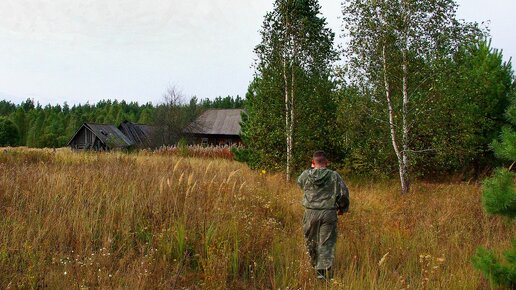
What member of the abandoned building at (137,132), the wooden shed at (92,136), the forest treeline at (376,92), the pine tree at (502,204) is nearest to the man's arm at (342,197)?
the pine tree at (502,204)

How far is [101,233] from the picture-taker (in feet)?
16.5

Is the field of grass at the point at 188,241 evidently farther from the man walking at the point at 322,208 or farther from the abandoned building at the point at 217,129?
the abandoned building at the point at 217,129

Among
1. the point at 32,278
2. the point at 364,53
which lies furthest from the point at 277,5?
the point at 32,278

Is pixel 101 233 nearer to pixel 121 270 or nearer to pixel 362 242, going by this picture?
pixel 121 270

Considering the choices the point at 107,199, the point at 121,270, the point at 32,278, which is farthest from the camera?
the point at 107,199

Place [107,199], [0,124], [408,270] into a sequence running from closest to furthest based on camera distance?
[408,270]
[107,199]
[0,124]

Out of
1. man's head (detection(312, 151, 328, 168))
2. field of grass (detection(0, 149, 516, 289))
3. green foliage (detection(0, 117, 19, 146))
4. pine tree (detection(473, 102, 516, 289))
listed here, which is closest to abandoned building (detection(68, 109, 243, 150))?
green foliage (detection(0, 117, 19, 146))

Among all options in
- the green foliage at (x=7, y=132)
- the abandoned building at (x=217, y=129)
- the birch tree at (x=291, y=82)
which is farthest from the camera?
the green foliage at (x=7, y=132)

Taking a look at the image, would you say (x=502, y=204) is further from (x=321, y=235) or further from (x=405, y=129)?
(x=405, y=129)

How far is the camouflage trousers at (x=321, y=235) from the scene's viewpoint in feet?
16.4

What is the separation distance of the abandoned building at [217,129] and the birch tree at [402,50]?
34534 millimetres

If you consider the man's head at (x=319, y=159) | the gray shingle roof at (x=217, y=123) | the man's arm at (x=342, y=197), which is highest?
the gray shingle roof at (x=217, y=123)

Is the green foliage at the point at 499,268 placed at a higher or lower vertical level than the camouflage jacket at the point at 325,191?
lower

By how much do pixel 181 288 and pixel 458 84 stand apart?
10.9m
